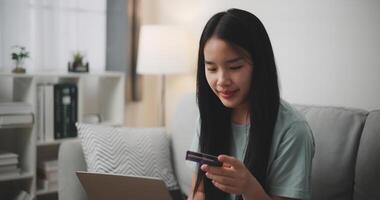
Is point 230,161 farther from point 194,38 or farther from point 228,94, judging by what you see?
point 194,38

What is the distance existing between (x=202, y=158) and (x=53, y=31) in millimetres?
1906

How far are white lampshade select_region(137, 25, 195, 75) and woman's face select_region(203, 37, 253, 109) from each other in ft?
4.20

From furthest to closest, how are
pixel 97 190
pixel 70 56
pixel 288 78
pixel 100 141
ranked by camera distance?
pixel 70 56, pixel 288 78, pixel 100 141, pixel 97 190

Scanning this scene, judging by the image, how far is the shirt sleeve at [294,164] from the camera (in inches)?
46.9

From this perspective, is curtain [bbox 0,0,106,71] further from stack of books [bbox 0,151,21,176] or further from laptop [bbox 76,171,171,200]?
laptop [bbox 76,171,171,200]

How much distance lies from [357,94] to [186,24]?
130 centimetres

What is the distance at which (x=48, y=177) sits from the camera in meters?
2.38

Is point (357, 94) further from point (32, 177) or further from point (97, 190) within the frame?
point (32, 177)

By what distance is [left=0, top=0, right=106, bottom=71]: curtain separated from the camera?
2.47m

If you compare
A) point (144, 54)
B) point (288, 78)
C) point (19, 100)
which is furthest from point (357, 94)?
point (19, 100)

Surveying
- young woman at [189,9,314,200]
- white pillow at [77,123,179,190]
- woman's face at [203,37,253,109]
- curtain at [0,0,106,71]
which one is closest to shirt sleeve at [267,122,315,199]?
young woman at [189,9,314,200]

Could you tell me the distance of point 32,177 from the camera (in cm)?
229

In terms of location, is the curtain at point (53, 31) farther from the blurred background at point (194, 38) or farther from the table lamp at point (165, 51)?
the table lamp at point (165, 51)

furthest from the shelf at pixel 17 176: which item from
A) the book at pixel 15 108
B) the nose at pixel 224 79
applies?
the nose at pixel 224 79
